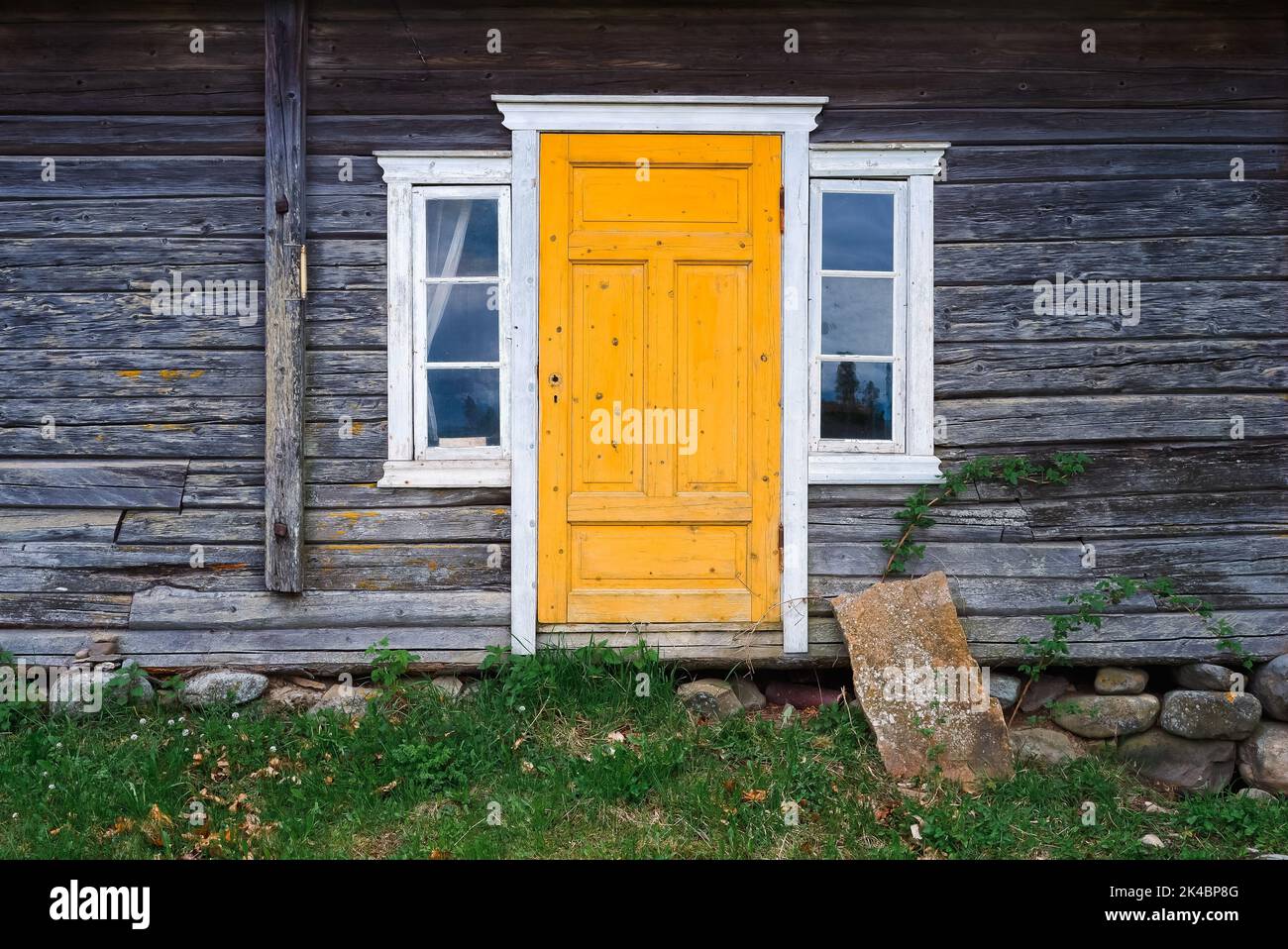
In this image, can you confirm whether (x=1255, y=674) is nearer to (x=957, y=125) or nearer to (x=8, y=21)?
(x=957, y=125)

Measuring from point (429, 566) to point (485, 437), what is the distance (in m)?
0.74

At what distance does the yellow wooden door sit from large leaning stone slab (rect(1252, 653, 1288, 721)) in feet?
8.99

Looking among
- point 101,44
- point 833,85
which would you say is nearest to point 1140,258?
point 833,85

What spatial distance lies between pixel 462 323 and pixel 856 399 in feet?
7.06

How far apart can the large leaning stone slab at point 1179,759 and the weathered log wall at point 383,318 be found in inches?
17.7

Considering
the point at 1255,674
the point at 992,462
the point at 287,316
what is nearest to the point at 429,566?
the point at 287,316

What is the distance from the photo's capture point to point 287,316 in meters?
4.14

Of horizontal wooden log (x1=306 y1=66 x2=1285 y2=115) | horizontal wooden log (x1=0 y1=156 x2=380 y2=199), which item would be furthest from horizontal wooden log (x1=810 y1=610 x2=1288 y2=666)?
horizontal wooden log (x1=0 y1=156 x2=380 y2=199)

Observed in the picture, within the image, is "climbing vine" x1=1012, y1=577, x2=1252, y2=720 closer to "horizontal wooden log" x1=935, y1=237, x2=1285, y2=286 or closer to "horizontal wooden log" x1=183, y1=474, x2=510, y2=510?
"horizontal wooden log" x1=935, y1=237, x2=1285, y2=286

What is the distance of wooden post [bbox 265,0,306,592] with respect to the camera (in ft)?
13.5

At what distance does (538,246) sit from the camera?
4.17 m

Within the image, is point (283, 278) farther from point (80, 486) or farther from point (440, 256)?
point (80, 486)

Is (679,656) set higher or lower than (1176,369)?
lower

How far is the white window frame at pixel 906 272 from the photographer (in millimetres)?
4281
